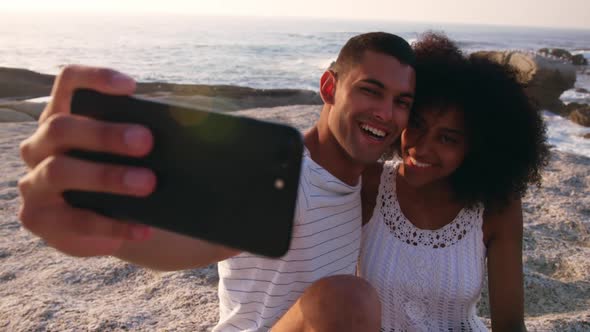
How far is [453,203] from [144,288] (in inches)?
70.2

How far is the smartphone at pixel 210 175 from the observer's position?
80cm

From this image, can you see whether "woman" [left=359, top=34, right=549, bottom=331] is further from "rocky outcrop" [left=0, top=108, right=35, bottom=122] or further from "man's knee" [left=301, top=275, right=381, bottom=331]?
"rocky outcrop" [left=0, top=108, right=35, bottom=122]

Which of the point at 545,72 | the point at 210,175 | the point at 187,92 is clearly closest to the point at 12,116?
the point at 187,92

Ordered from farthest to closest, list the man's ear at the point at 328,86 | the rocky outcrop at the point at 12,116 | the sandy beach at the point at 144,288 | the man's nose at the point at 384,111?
the rocky outcrop at the point at 12,116, the sandy beach at the point at 144,288, the man's ear at the point at 328,86, the man's nose at the point at 384,111

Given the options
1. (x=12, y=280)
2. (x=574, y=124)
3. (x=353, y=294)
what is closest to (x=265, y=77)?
(x=574, y=124)

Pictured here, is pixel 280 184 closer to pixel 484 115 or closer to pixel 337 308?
pixel 337 308

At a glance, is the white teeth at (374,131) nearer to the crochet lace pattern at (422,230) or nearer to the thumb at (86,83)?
the crochet lace pattern at (422,230)

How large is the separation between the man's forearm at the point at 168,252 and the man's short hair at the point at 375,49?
988 millimetres

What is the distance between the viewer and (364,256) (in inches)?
77.0

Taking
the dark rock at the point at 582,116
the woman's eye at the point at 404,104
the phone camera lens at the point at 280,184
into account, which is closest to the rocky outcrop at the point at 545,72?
the dark rock at the point at 582,116

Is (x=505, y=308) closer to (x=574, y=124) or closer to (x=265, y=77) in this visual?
(x=574, y=124)

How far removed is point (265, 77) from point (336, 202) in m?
18.3

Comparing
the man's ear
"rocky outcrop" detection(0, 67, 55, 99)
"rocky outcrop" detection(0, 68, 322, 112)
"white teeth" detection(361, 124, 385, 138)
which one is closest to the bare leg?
"white teeth" detection(361, 124, 385, 138)

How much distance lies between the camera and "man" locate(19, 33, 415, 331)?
0.77 meters
